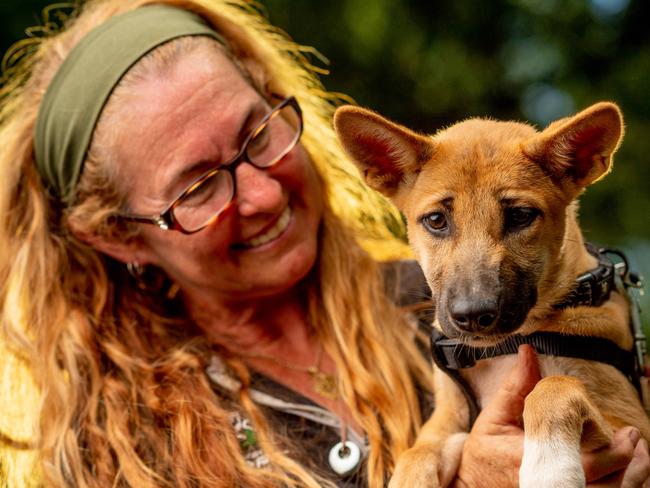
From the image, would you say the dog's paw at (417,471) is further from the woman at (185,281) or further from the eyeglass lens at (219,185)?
the eyeglass lens at (219,185)

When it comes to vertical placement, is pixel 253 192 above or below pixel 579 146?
below

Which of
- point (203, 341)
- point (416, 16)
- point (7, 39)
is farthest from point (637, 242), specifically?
point (7, 39)

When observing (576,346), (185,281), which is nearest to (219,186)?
(185,281)

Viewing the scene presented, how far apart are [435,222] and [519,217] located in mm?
282

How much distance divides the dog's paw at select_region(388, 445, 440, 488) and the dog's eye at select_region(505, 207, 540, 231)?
31.2 inches

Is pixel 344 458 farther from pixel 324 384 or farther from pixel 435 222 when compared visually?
pixel 435 222

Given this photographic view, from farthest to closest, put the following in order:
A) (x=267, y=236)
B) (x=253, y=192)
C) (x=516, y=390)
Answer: (x=267, y=236), (x=253, y=192), (x=516, y=390)

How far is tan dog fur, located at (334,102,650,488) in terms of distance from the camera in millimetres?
2369

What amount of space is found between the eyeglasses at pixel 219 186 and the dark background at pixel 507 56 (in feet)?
10.5

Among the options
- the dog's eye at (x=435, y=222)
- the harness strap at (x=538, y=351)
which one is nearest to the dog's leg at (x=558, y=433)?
the harness strap at (x=538, y=351)

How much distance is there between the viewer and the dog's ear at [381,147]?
8.80ft

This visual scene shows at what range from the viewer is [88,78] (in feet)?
10.5

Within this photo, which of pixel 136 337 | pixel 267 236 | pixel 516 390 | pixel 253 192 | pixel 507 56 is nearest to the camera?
pixel 516 390

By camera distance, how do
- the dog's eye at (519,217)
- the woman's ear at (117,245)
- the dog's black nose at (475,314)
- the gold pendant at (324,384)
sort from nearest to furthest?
the dog's black nose at (475,314) → the dog's eye at (519,217) → the gold pendant at (324,384) → the woman's ear at (117,245)
